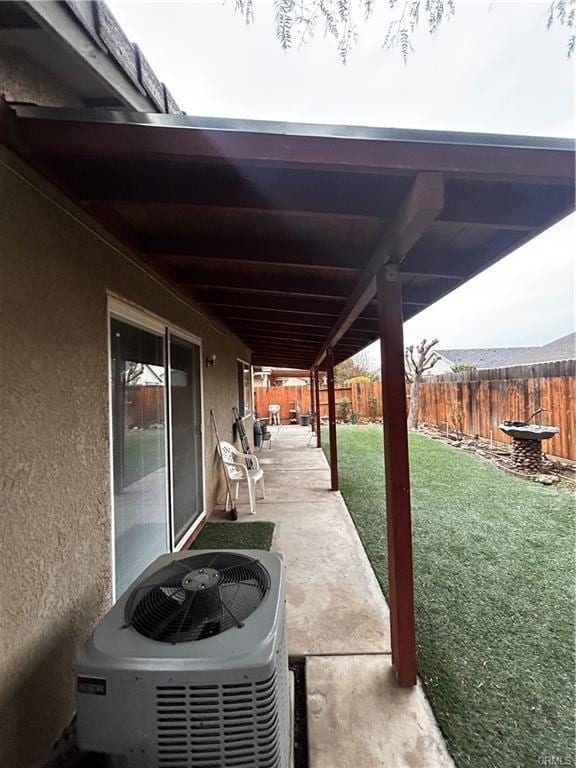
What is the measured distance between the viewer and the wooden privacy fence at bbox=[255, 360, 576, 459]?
7203mm

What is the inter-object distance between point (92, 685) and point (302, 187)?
2019mm

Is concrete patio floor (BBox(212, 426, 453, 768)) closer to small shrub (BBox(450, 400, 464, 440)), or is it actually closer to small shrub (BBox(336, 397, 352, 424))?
small shrub (BBox(450, 400, 464, 440))

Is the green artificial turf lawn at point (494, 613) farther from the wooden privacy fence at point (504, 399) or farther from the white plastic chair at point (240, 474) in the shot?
the wooden privacy fence at point (504, 399)

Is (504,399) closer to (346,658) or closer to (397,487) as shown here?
(397,487)

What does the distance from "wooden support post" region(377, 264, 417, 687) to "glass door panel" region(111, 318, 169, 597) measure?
5.47 ft

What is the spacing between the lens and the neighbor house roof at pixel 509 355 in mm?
21812

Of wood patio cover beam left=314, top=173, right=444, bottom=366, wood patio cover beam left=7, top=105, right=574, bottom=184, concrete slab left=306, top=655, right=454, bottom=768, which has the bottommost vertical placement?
concrete slab left=306, top=655, right=454, bottom=768

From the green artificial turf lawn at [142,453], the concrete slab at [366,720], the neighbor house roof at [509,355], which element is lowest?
the concrete slab at [366,720]

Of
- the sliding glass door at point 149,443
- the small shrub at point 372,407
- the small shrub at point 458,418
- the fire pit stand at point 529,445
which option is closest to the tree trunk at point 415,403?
the small shrub at point 372,407

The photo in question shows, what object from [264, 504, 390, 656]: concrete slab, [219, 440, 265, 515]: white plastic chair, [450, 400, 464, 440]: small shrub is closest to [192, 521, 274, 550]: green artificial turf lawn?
[264, 504, 390, 656]: concrete slab

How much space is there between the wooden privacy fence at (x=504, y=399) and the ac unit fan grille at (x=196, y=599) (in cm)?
762

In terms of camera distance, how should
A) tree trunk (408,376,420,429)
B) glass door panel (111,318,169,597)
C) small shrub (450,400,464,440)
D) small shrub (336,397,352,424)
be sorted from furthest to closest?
small shrub (336,397,352,424)
tree trunk (408,376,420,429)
small shrub (450,400,464,440)
glass door panel (111,318,169,597)

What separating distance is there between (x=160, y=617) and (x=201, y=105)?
3.18 meters

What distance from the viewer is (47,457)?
5.31 ft
